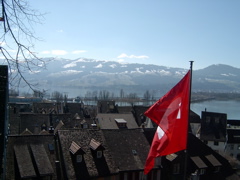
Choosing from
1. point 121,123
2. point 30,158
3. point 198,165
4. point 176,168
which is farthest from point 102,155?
point 121,123

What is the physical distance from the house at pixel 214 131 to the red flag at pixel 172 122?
29.0 metres

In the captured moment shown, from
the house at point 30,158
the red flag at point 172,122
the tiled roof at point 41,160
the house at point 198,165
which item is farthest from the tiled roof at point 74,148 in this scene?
the red flag at point 172,122

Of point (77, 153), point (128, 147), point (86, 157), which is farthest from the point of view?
point (128, 147)

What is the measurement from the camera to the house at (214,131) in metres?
35.4

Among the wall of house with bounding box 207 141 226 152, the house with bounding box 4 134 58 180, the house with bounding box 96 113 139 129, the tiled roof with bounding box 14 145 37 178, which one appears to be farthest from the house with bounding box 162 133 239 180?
the wall of house with bounding box 207 141 226 152

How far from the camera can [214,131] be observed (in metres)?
36.4

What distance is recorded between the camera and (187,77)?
8.39 meters

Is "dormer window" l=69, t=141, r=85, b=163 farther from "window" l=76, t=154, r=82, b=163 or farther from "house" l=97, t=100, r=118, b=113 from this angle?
"house" l=97, t=100, r=118, b=113

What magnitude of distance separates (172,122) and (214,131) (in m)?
30.6

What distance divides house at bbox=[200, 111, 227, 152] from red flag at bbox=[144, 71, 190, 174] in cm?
2898

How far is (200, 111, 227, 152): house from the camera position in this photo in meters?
35.4

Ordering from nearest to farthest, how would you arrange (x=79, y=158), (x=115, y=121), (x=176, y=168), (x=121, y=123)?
(x=79, y=158) → (x=176, y=168) → (x=121, y=123) → (x=115, y=121)

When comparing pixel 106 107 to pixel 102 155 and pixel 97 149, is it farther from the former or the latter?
pixel 97 149

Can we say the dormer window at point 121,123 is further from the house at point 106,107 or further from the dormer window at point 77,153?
the house at point 106,107
